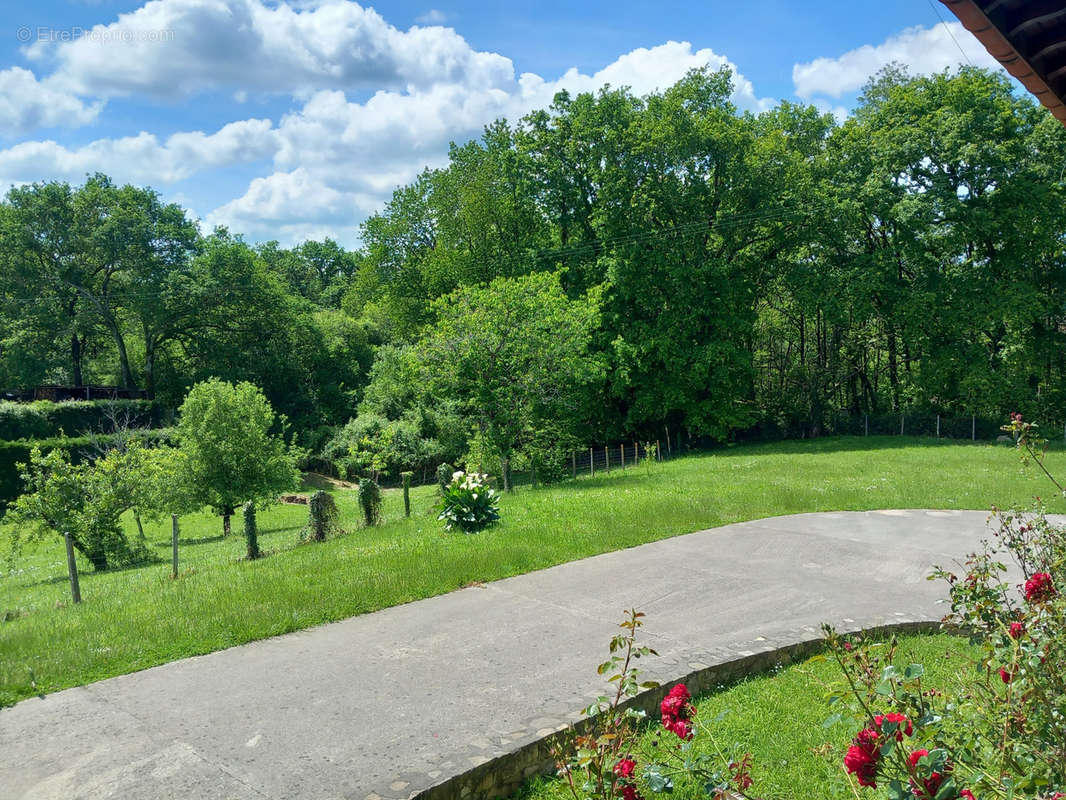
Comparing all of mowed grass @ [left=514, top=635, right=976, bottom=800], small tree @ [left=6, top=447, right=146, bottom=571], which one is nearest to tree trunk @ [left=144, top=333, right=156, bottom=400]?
small tree @ [left=6, top=447, right=146, bottom=571]

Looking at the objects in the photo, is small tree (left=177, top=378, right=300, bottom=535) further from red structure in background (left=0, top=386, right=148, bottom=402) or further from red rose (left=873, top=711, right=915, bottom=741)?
red rose (left=873, top=711, right=915, bottom=741)

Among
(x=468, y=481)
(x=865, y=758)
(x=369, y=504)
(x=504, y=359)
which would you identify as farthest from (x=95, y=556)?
(x=865, y=758)

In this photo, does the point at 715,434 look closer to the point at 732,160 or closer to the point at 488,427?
the point at 732,160

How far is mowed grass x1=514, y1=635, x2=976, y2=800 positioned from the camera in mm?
4352

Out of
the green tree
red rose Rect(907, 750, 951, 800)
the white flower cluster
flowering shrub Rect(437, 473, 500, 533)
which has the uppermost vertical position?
the green tree

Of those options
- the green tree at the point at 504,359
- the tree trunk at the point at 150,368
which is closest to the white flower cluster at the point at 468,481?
the green tree at the point at 504,359

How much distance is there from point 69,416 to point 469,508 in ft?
96.2

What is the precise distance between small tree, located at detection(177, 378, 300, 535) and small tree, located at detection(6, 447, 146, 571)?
526cm

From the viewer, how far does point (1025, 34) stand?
3012 millimetres

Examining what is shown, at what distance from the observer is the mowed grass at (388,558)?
6.98 metres

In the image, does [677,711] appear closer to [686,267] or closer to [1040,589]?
[1040,589]

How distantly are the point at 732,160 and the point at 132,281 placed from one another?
29983 mm

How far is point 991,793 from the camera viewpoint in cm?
242

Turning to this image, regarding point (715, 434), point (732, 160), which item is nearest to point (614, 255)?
point (732, 160)
